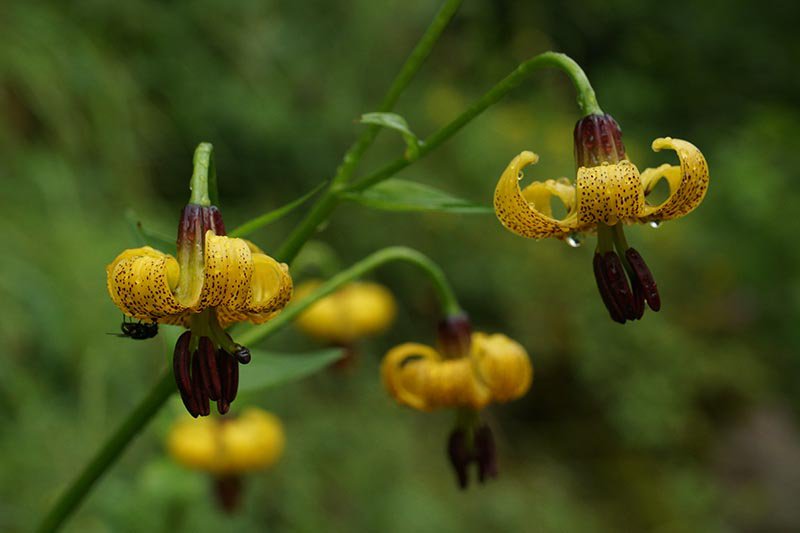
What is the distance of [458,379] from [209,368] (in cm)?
43

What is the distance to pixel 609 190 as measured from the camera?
2.32 feet

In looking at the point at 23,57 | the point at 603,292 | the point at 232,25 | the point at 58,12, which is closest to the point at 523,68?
the point at 603,292

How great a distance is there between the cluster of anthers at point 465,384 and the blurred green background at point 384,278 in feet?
1.53

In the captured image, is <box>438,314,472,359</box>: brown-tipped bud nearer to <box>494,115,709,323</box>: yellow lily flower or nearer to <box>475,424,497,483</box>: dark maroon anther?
<box>475,424,497,483</box>: dark maroon anther

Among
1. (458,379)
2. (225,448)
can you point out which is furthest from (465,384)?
(225,448)

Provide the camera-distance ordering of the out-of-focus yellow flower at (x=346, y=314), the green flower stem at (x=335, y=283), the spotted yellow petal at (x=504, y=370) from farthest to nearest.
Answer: the out-of-focus yellow flower at (x=346, y=314) → the spotted yellow petal at (x=504, y=370) → the green flower stem at (x=335, y=283)

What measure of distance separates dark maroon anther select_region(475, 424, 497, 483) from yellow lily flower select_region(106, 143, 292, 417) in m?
0.45

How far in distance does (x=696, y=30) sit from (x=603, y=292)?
17.5ft

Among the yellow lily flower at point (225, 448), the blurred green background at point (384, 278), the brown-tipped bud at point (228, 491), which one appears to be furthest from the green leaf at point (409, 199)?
A: the brown-tipped bud at point (228, 491)

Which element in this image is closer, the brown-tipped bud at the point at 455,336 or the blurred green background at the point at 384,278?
the brown-tipped bud at the point at 455,336

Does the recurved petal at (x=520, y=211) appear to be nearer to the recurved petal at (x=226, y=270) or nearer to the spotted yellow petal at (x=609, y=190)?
the spotted yellow petal at (x=609, y=190)

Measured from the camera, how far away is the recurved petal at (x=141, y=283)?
0.67 metres

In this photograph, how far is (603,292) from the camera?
775 millimetres

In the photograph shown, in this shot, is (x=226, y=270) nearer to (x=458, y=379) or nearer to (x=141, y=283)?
(x=141, y=283)
